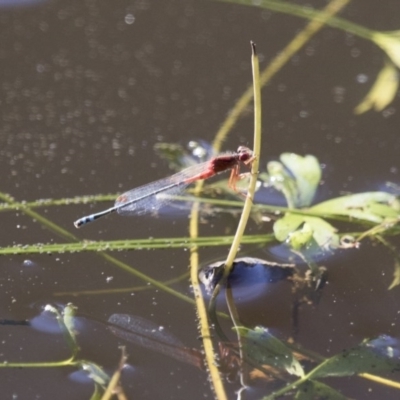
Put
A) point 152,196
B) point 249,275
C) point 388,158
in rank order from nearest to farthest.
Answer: point 249,275
point 152,196
point 388,158

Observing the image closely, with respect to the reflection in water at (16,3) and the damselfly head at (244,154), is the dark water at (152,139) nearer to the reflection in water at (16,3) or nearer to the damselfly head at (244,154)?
the reflection in water at (16,3)

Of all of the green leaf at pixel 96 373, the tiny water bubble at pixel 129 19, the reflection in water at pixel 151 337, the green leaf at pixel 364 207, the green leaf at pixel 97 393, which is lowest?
the green leaf at pixel 97 393

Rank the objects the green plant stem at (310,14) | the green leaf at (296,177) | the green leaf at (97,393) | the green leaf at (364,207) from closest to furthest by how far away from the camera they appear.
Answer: the green leaf at (97,393) < the green leaf at (364,207) < the green leaf at (296,177) < the green plant stem at (310,14)

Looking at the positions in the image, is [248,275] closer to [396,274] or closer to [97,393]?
[396,274]

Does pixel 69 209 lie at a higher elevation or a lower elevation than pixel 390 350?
higher

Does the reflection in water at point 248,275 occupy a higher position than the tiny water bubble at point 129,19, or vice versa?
the tiny water bubble at point 129,19

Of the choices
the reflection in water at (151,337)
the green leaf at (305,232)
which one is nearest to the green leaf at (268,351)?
the reflection in water at (151,337)

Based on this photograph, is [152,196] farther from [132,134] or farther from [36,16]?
[36,16]

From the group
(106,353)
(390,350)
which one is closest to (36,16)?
(106,353)
